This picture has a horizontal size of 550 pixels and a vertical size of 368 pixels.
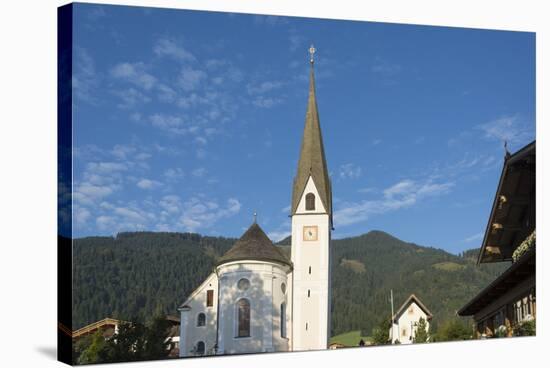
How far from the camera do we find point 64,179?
19109mm

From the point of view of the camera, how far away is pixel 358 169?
2466cm

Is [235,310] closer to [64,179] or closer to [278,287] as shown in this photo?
[278,287]

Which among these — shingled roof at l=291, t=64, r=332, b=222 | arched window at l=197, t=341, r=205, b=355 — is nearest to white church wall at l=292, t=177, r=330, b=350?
shingled roof at l=291, t=64, r=332, b=222

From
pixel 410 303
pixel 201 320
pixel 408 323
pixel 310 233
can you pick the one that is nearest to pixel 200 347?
pixel 201 320

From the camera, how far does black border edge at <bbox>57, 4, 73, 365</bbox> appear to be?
61.8 ft

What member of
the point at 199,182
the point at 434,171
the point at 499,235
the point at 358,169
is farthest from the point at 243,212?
the point at 499,235

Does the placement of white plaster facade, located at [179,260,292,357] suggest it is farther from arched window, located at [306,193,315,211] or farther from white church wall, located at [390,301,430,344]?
white church wall, located at [390,301,430,344]

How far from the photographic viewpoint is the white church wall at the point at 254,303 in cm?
2483

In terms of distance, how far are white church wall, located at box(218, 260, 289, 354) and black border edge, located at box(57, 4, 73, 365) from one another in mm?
6194

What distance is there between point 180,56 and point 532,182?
9.64 metres

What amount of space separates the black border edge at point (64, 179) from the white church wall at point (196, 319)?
4046mm

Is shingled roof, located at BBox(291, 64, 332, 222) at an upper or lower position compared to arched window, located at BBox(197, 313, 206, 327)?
upper

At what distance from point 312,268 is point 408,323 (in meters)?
5.10

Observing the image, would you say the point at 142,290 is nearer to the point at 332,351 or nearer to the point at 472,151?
the point at 332,351
